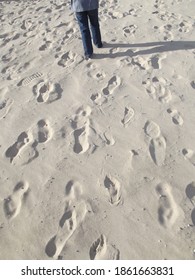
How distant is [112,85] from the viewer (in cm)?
479

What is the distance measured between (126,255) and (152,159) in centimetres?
109

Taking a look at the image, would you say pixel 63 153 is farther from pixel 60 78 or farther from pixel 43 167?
pixel 60 78

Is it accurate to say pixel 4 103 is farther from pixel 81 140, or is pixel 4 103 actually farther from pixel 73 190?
pixel 73 190

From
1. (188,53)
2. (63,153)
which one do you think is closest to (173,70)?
(188,53)

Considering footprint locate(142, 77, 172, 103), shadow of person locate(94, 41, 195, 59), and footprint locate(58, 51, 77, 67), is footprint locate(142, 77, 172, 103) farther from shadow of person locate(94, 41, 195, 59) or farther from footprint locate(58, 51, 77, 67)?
footprint locate(58, 51, 77, 67)

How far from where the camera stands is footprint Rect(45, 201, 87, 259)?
302 cm

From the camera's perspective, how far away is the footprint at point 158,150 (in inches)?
143

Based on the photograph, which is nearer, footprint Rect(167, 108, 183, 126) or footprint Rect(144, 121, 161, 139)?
footprint Rect(144, 121, 161, 139)

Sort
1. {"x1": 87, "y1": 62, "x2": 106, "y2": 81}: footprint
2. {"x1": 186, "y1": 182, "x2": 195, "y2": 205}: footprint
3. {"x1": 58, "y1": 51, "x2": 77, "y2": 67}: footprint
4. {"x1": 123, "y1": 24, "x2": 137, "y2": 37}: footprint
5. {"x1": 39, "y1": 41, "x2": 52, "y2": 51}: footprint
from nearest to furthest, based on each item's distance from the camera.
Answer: {"x1": 186, "y1": 182, "x2": 195, "y2": 205}: footprint, {"x1": 87, "y1": 62, "x2": 106, "y2": 81}: footprint, {"x1": 58, "y1": 51, "x2": 77, "y2": 67}: footprint, {"x1": 39, "y1": 41, "x2": 52, "y2": 51}: footprint, {"x1": 123, "y1": 24, "x2": 137, "y2": 37}: footprint

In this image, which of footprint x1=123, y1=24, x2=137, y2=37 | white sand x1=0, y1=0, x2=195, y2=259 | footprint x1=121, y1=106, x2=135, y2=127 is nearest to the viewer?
white sand x1=0, y1=0, x2=195, y2=259

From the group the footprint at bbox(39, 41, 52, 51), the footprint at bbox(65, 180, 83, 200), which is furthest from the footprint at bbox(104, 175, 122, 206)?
the footprint at bbox(39, 41, 52, 51)

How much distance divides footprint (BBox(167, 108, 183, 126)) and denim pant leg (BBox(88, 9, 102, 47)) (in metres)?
1.81

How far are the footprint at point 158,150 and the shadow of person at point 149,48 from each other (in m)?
1.98

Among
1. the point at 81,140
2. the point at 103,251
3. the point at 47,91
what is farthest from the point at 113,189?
the point at 47,91
